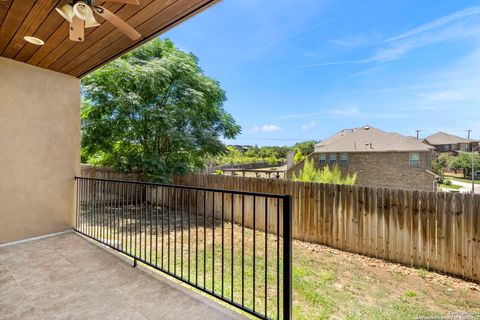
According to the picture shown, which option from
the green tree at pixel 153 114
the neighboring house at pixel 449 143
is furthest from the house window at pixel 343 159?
the neighboring house at pixel 449 143

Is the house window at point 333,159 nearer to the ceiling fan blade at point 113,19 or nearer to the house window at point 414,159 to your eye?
the house window at point 414,159

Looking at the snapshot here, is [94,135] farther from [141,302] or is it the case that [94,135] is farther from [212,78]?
[141,302]

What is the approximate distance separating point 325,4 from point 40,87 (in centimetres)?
1036

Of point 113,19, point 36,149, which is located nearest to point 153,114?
point 36,149

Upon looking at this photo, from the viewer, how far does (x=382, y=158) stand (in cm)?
1455

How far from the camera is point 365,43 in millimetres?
17656

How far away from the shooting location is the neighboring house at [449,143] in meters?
30.5

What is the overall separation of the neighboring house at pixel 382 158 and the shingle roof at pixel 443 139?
24198 mm

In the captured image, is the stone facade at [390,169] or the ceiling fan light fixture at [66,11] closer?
the ceiling fan light fixture at [66,11]

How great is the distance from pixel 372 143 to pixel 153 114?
45.2 feet

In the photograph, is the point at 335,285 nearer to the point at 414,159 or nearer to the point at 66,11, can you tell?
the point at 66,11

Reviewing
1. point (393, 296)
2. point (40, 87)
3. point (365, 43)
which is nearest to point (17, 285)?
point (40, 87)

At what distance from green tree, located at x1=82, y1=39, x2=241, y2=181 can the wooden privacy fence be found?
9.76 feet

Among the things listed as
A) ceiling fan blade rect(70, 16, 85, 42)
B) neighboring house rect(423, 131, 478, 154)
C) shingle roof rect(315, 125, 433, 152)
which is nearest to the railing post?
ceiling fan blade rect(70, 16, 85, 42)
